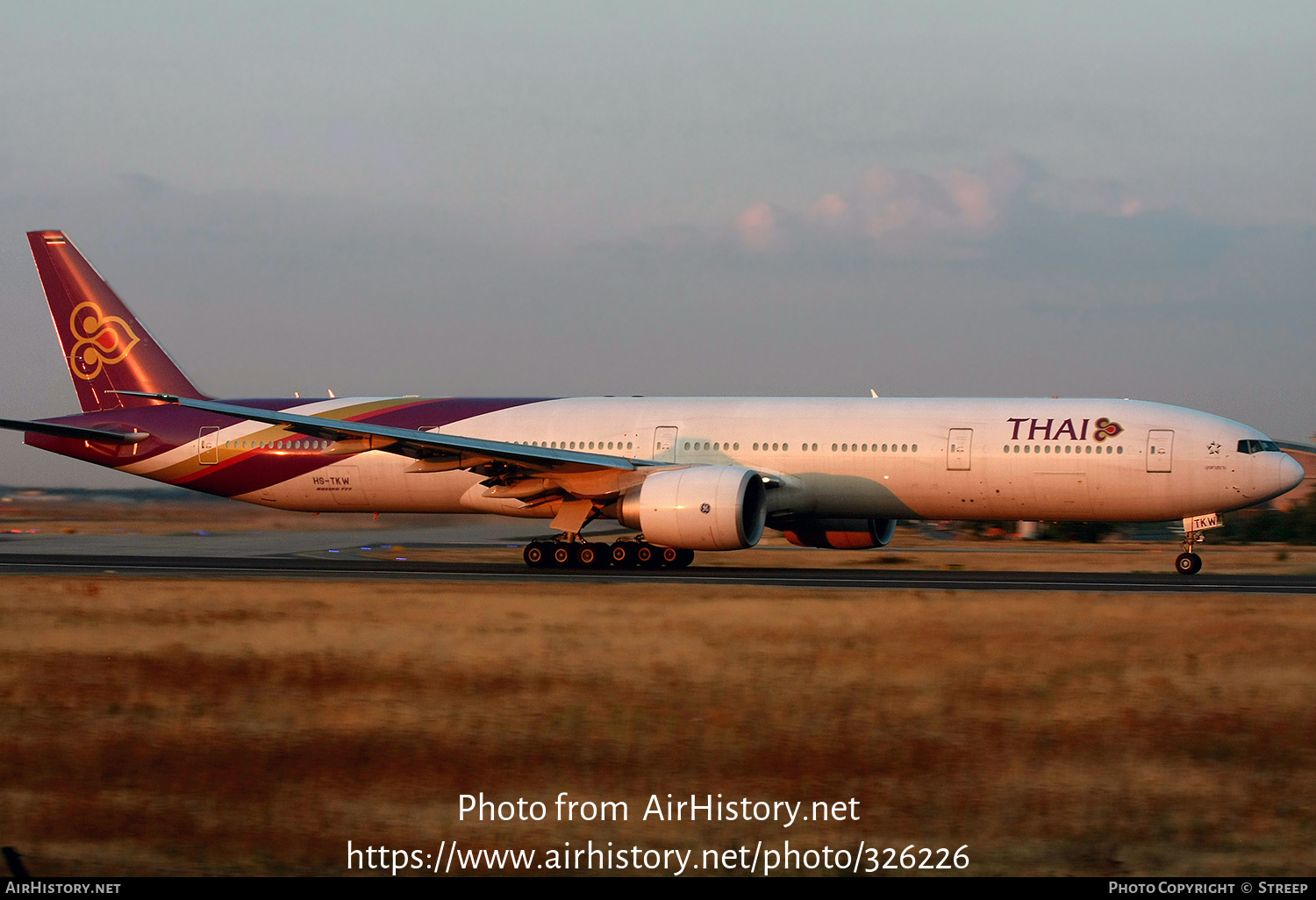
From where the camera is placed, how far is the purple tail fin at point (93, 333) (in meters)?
28.9

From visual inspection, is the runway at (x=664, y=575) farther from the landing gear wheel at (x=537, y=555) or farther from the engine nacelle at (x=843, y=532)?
the engine nacelle at (x=843, y=532)

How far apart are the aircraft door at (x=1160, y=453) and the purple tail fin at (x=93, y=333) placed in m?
21.4

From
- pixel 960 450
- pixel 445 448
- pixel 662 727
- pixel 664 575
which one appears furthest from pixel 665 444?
pixel 662 727

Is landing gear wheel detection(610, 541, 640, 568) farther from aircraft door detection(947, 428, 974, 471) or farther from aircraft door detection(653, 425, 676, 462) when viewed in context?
aircraft door detection(947, 428, 974, 471)

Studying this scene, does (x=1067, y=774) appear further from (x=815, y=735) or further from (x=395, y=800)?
(x=395, y=800)

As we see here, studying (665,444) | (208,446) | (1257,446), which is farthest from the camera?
(208,446)

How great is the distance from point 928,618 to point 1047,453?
917 cm

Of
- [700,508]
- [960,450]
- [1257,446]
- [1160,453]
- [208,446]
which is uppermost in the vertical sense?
[1257,446]

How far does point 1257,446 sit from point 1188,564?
251 centimetres

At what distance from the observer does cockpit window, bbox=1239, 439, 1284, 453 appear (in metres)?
22.6

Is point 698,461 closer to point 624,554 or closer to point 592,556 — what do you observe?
point 624,554

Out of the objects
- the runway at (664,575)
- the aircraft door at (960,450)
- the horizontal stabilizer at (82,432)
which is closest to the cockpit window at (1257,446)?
the runway at (664,575)

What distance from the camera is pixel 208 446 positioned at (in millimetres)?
27453
